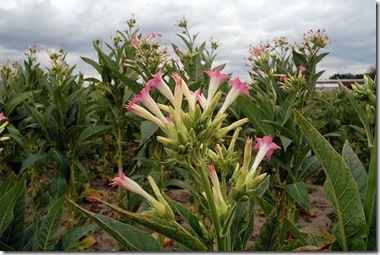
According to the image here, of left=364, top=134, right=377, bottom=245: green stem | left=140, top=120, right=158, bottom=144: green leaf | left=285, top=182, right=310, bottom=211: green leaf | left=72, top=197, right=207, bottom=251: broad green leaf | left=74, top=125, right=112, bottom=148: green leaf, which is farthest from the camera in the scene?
left=74, top=125, right=112, bottom=148: green leaf

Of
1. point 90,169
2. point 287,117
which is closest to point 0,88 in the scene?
point 90,169

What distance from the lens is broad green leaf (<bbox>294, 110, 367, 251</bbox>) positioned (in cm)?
54

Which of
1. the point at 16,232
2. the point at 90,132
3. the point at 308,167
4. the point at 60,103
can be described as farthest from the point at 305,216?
the point at 16,232

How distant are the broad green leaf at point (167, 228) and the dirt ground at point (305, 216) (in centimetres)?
113

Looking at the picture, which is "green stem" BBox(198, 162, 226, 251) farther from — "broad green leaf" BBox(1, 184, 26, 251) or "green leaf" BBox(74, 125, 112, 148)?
"green leaf" BBox(74, 125, 112, 148)

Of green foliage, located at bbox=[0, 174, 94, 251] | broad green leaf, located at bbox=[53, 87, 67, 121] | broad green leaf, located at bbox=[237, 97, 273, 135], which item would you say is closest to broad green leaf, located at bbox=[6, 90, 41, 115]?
broad green leaf, located at bbox=[53, 87, 67, 121]

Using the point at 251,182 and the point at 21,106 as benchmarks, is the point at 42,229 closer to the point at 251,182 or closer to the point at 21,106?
the point at 251,182

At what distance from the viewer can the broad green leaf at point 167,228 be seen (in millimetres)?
492

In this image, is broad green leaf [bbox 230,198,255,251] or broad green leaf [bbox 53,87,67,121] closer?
broad green leaf [bbox 230,198,255,251]

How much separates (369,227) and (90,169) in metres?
2.16

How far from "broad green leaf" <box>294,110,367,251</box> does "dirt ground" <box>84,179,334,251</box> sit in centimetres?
105

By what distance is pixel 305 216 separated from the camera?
6.77 ft

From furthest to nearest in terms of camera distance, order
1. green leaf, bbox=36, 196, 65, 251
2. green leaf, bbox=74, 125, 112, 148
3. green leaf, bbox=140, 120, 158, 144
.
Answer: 1. green leaf, bbox=74, 125, 112, 148
2. green leaf, bbox=140, 120, 158, 144
3. green leaf, bbox=36, 196, 65, 251

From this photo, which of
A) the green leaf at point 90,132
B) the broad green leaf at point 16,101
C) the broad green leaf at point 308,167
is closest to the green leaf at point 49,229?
the green leaf at point 90,132
